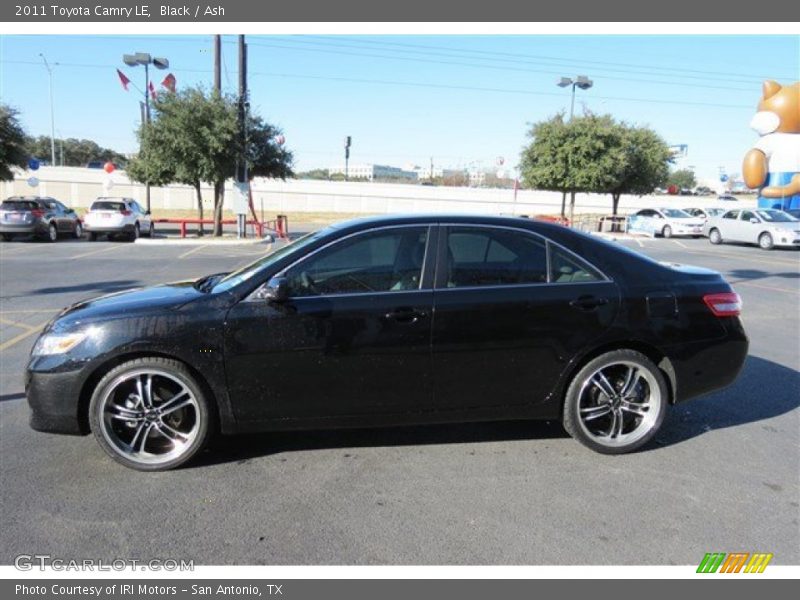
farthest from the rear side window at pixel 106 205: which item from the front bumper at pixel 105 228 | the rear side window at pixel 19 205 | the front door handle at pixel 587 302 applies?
the front door handle at pixel 587 302

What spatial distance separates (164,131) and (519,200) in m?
47.6

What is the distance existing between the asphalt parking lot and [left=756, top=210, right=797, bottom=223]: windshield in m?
21.2

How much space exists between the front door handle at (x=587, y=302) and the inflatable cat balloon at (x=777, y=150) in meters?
29.3

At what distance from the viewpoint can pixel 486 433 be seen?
4.37m

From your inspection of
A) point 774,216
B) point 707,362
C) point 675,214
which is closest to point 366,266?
point 707,362

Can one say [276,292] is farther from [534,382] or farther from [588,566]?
[588,566]

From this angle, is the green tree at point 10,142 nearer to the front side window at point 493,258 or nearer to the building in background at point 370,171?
the front side window at point 493,258

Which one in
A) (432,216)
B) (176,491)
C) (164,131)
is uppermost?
(164,131)

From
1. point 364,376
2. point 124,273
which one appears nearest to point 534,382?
point 364,376

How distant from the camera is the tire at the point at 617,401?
3.98 meters

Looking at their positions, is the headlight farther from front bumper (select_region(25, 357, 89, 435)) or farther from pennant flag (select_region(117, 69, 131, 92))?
pennant flag (select_region(117, 69, 131, 92))

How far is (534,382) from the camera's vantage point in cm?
392

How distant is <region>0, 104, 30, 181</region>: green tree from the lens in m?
24.1

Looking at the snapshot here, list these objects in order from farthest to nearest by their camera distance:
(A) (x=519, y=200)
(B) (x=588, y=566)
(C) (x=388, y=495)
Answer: (A) (x=519, y=200) < (C) (x=388, y=495) < (B) (x=588, y=566)
